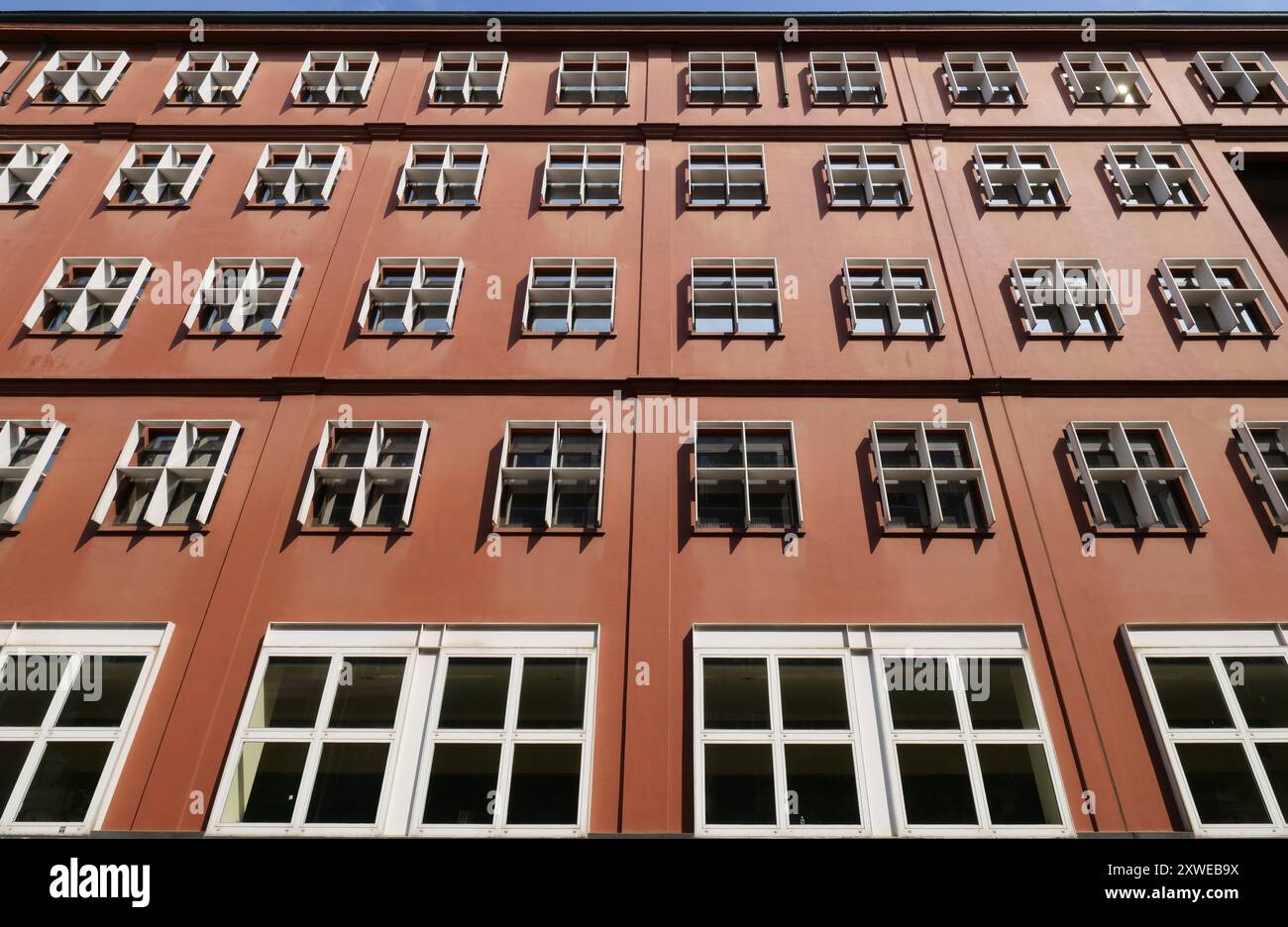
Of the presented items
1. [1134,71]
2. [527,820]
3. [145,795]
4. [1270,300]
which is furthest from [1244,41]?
[145,795]

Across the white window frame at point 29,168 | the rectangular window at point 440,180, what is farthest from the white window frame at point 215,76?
the rectangular window at point 440,180

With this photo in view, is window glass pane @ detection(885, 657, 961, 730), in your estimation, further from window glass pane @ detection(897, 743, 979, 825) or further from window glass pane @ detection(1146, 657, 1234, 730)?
window glass pane @ detection(1146, 657, 1234, 730)

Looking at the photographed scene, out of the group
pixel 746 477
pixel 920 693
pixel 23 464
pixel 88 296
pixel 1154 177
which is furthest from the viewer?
pixel 1154 177

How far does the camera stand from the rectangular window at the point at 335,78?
58.4 feet

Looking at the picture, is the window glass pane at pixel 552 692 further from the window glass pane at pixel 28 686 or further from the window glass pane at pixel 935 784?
the window glass pane at pixel 28 686

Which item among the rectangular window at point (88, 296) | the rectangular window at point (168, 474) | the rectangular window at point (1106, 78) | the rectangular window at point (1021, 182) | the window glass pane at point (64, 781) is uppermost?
the rectangular window at point (1106, 78)

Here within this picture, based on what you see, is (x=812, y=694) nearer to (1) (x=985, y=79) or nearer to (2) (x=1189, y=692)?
(2) (x=1189, y=692)

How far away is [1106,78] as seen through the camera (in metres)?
17.6

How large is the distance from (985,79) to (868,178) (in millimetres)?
4783

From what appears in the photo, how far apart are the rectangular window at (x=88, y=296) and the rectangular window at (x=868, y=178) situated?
526 inches

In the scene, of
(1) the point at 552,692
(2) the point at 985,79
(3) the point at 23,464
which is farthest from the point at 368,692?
(2) the point at 985,79

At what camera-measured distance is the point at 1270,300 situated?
1339 centimetres

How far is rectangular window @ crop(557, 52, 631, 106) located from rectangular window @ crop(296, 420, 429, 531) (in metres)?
9.89

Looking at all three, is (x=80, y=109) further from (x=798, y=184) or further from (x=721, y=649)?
(x=721, y=649)
